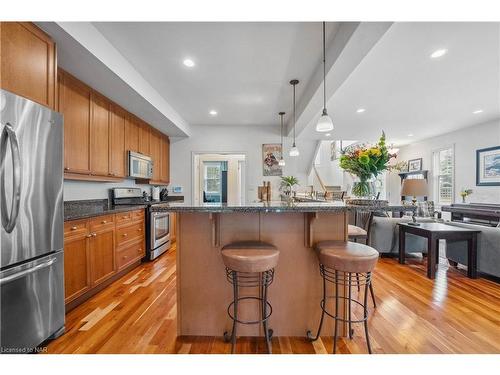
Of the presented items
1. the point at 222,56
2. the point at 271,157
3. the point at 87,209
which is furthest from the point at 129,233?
the point at 271,157

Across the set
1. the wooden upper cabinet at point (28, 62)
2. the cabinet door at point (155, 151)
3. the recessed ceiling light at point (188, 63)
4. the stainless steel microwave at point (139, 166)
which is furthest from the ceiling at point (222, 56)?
the stainless steel microwave at point (139, 166)

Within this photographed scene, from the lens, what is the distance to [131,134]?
3.67m

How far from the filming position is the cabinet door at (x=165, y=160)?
4.92 m

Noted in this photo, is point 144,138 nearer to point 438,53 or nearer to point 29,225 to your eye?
point 29,225

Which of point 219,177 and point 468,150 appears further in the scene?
point 219,177

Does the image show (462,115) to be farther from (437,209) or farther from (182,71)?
(182,71)

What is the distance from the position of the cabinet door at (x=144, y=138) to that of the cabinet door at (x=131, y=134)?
0.34 feet

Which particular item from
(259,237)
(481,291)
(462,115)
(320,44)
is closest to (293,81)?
(320,44)

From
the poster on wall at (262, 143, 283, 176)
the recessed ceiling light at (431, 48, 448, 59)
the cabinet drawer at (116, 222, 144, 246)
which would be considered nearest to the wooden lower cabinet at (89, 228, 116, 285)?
the cabinet drawer at (116, 222, 144, 246)

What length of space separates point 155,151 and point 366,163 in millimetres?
3981

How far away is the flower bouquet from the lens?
1.84 metres

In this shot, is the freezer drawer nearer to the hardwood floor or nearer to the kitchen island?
the hardwood floor

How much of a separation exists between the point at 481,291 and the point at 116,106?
507 cm

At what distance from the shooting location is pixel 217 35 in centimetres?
219
